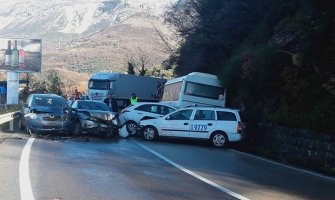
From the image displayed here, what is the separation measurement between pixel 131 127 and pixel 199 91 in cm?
582

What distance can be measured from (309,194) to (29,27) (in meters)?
182

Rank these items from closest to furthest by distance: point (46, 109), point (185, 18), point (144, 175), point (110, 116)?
point (144, 175)
point (46, 109)
point (110, 116)
point (185, 18)

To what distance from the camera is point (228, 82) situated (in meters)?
27.2

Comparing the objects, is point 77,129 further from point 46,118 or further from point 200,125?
point 200,125

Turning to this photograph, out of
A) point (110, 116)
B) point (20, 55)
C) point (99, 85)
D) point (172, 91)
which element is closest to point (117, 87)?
point (99, 85)

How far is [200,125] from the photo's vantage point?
21.1m

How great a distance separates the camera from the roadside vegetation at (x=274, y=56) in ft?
65.6

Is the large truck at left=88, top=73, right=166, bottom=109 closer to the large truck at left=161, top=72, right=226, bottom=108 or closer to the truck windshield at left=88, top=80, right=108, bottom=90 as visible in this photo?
the truck windshield at left=88, top=80, right=108, bottom=90

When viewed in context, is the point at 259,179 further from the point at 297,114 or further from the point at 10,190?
the point at 297,114

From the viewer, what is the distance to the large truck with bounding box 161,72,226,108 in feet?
90.3

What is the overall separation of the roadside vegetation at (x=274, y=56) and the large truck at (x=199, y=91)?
1.93ft

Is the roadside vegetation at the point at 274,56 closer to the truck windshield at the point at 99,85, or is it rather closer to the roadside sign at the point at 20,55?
the truck windshield at the point at 99,85

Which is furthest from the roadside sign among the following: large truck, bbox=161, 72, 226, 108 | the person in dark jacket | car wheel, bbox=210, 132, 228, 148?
car wheel, bbox=210, 132, 228, 148

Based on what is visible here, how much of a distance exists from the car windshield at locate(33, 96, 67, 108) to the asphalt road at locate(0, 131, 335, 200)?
11.3ft
